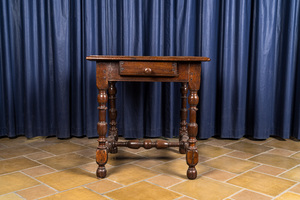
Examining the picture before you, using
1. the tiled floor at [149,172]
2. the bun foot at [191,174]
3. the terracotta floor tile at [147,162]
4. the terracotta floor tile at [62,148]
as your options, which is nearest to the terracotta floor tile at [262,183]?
the tiled floor at [149,172]

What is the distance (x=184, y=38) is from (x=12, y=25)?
4.95 feet

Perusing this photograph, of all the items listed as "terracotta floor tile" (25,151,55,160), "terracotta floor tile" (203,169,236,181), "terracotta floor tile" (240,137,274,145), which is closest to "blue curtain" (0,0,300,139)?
"terracotta floor tile" (240,137,274,145)

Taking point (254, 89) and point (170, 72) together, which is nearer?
point (170, 72)

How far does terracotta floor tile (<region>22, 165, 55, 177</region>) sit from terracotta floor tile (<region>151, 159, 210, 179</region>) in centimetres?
69

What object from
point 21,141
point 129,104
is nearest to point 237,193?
point 129,104

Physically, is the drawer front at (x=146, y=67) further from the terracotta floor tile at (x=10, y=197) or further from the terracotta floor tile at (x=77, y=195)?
the terracotta floor tile at (x=10, y=197)

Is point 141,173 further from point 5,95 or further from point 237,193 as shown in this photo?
point 5,95

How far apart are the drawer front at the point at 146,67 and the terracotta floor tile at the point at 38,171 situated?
80 centimetres

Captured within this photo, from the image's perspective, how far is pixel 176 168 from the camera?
211cm

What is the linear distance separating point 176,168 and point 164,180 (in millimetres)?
231

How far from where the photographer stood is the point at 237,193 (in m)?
1.71

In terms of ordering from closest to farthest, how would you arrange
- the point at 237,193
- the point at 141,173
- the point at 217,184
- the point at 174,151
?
the point at 237,193
the point at 217,184
the point at 141,173
the point at 174,151

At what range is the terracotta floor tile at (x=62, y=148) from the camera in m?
2.48

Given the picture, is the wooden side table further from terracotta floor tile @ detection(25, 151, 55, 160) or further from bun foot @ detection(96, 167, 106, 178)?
terracotta floor tile @ detection(25, 151, 55, 160)
